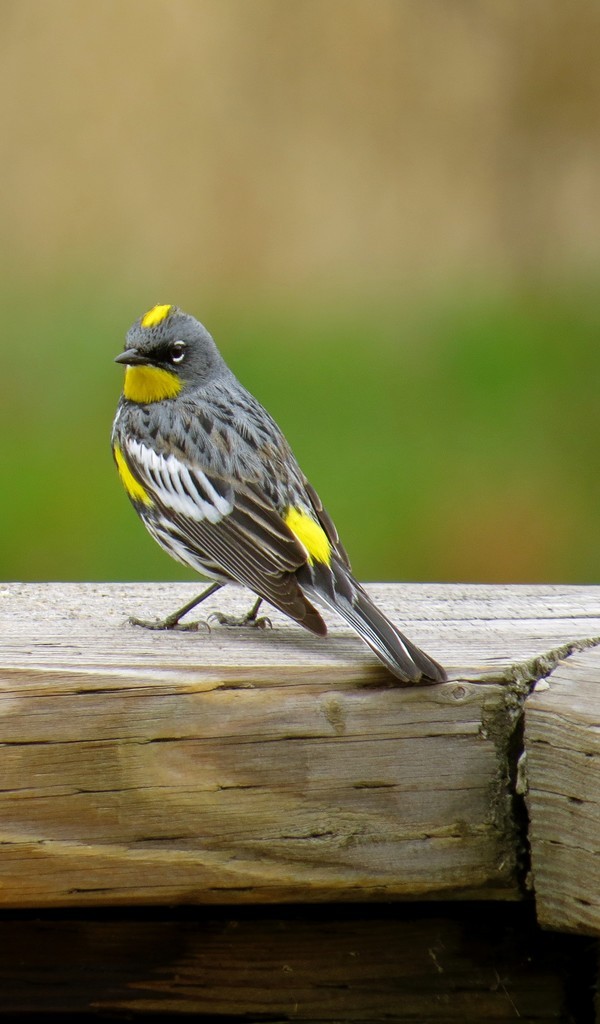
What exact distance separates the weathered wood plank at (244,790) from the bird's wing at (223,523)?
78 centimetres

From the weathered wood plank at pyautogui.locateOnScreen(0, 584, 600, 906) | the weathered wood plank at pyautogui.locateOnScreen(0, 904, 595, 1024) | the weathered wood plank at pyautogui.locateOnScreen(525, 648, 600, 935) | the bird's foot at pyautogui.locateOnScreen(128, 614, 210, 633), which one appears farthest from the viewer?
the bird's foot at pyautogui.locateOnScreen(128, 614, 210, 633)

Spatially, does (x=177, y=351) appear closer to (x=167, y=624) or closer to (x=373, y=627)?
(x=167, y=624)

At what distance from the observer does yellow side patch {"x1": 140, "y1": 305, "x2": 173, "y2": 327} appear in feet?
13.7

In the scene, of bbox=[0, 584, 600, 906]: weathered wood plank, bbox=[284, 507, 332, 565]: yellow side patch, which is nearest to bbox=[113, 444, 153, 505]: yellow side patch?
bbox=[284, 507, 332, 565]: yellow side patch

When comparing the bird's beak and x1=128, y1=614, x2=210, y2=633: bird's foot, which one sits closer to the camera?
x1=128, y1=614, x2=210, y2=633: bird's foot

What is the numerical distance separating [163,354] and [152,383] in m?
0.09

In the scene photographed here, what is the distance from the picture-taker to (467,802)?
216cm

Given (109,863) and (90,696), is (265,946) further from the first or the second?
(90,696)

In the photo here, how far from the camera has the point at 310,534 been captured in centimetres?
349

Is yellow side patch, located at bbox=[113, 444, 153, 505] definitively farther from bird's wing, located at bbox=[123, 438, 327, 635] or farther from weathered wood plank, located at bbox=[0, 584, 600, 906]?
weathered wood plank, located at bbox=[0, 584, 600, 906]

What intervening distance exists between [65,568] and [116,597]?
3254mm

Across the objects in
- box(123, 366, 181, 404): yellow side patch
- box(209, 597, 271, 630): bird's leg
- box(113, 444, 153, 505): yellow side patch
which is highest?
box(123, 366, 181, 404): yellow side patch

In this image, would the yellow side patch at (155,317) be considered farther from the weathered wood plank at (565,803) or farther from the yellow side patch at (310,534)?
the weathered wood plank at (565,803)

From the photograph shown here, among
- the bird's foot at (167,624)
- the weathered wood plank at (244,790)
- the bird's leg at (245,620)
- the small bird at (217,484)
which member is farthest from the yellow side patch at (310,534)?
the weathered wood plank at (244,790)
